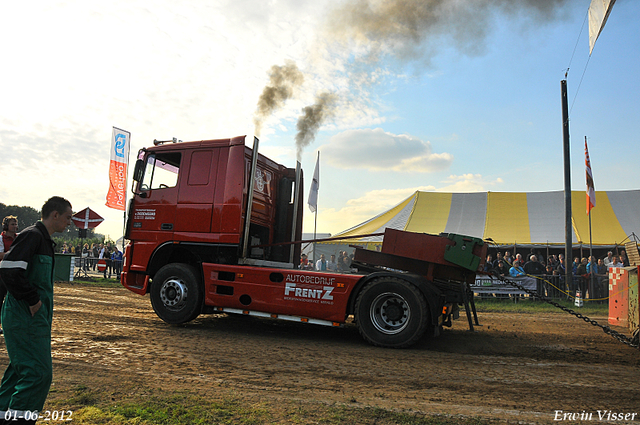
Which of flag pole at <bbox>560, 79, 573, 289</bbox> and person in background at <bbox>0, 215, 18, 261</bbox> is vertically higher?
flag pole at <bbox>560, 79, 573, 289</bbox>

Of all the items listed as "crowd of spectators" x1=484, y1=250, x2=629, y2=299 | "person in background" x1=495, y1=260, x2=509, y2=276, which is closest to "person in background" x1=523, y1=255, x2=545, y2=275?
"crowd of spectators" x1=484, y1=250, x2=629, y2=299

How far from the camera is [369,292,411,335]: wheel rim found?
6535mm

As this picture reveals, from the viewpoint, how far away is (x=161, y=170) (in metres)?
8.33

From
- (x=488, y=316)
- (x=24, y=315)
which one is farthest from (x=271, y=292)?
(x=488, y=316)

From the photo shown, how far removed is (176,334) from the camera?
703 centimetres

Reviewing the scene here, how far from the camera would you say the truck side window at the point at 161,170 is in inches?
323

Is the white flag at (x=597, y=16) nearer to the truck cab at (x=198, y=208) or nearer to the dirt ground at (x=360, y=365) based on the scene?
the dirt ground at (x=360, y=365)

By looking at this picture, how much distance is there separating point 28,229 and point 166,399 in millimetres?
1873

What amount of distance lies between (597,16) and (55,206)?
7.06 meters

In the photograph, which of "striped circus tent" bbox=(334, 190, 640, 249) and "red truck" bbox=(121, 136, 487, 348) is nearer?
"red truck" bbox=(121, 136, 487, 348)

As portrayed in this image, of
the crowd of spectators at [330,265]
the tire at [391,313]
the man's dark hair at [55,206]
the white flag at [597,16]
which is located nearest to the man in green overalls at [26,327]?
the man's dark hair at [55,206]

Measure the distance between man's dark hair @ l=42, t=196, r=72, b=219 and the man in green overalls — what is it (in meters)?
0.18

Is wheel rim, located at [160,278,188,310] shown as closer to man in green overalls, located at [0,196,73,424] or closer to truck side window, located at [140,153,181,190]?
truck side window, located at [140,153,181,190]

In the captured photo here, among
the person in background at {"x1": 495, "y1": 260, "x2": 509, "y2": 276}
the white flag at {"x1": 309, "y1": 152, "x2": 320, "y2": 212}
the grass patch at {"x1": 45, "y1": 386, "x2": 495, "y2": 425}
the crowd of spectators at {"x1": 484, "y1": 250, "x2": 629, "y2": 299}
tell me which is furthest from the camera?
the crowd of spectators at {"x1": 484, "y1": 250, "x2": 629, "y2": 299}
